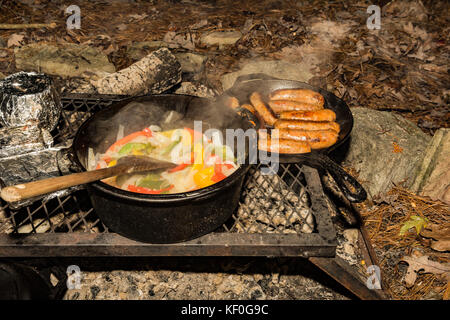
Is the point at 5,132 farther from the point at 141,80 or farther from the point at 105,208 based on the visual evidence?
the point at 141,80

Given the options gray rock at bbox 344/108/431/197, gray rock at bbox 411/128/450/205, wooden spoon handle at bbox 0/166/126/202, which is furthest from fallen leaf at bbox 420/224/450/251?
wooden spoon handle at bbox 0/166/126/202

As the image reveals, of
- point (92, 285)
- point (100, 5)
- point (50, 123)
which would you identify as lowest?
point (92, 285)

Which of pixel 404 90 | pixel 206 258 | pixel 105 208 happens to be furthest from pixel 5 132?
pixel 404 90

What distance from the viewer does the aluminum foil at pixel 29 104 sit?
11.3 ft

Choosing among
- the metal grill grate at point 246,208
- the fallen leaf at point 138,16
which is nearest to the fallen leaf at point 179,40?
the fallen leaf at point 138,16

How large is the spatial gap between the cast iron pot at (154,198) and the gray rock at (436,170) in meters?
2.79

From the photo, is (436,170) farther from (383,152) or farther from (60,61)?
(60,61)

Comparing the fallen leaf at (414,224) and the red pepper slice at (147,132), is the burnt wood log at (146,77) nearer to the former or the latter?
the red pepper slice at (147,132)

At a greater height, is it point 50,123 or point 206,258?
point 50,123

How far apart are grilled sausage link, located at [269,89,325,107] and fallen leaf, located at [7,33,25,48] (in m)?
5.58

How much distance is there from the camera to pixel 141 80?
15.6 feet

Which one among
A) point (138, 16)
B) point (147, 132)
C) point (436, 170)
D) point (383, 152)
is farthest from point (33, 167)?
point (138, 16)

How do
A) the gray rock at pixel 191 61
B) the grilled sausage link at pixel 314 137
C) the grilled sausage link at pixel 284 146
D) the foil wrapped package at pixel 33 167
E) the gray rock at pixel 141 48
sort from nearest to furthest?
1. the foil wrapped package at pixel 33 167
2. the grilled sausage link at pixel 284 146
3. the grilled sausage link at pixel 314 137
4. the gray rock at pixel 191 61
5. the gray rock at pixel 141 48
